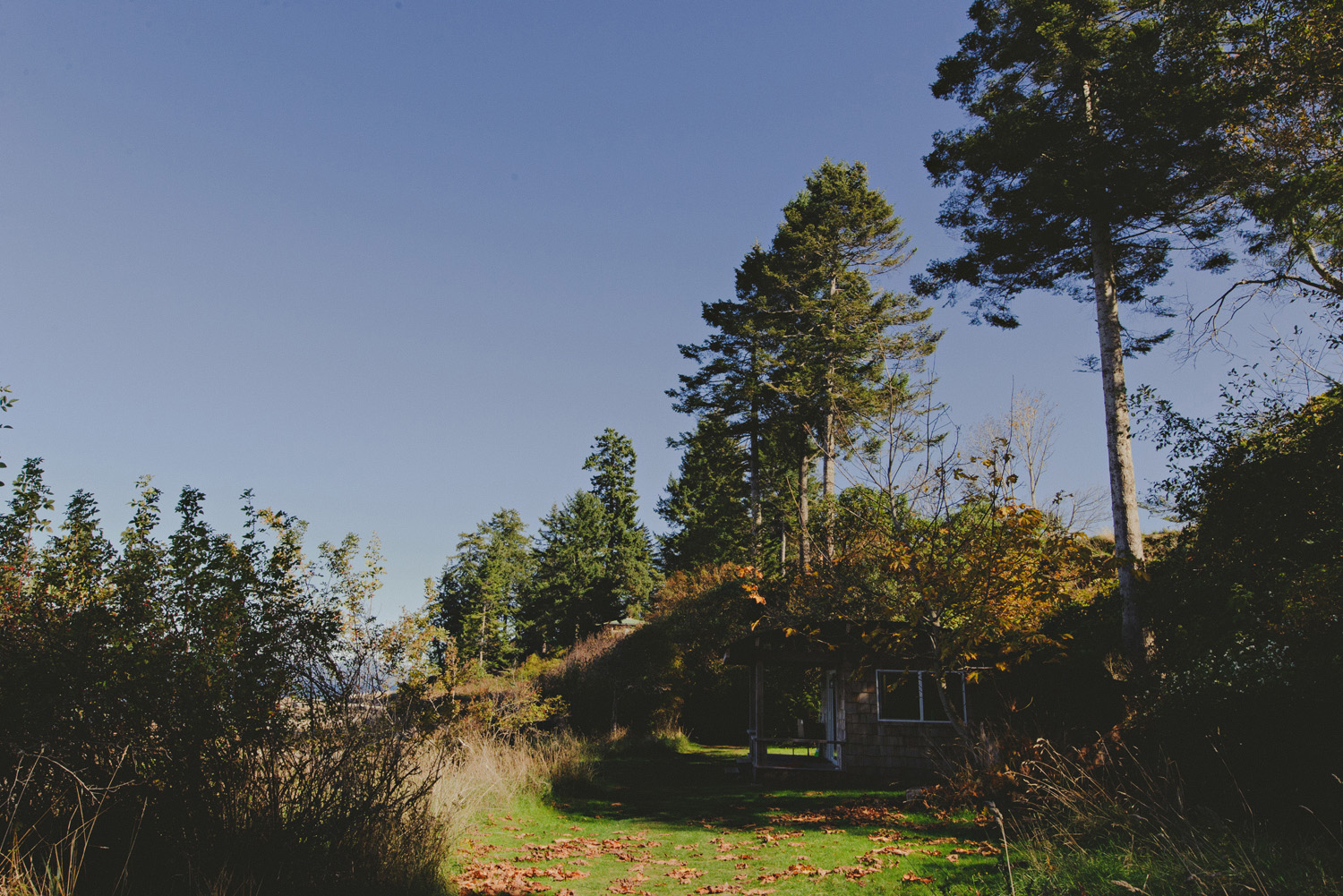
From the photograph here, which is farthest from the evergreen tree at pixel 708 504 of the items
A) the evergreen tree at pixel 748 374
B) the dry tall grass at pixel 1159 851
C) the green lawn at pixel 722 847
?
the dry tall grass at pixel 1159 851

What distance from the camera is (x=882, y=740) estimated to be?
644 inches

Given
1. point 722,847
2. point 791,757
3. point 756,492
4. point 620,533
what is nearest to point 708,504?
point 620,533

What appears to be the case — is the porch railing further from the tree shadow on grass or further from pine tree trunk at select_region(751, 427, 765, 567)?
pine tree trunk at select_region(751, 427, 765, 567)

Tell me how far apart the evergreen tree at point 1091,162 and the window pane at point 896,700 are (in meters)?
5.36

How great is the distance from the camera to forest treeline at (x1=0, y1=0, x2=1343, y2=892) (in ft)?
17.6

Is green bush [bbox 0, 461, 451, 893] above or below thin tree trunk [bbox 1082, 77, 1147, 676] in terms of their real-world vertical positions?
below

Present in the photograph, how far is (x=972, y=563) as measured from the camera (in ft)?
33.5

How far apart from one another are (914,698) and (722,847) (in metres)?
9.03

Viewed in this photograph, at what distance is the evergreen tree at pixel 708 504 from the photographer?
32.8m

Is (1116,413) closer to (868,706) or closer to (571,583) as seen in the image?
(868,706)

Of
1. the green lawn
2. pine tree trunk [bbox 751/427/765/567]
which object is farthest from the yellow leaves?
pine tree trunk [bbox 751/427/765/567]

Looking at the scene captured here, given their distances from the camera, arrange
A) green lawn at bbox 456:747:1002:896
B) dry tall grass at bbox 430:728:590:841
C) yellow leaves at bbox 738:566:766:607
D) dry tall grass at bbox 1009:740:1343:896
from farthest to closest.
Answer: yellow leaves at bbox 738:566:766:607, dry tall grass at bbox 430:728:590:841, green lawn at bbox 456:747:1002:896, dry tall grass at bbox 1009:740:1343:896

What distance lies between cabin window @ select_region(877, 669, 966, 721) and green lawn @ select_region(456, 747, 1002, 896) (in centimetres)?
253

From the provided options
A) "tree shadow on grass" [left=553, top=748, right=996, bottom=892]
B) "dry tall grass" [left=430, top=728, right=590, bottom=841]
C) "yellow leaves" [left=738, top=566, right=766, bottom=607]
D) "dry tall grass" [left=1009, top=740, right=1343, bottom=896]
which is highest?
"yellow leaves" [left=738, top=566, right=766, bottom=607]
